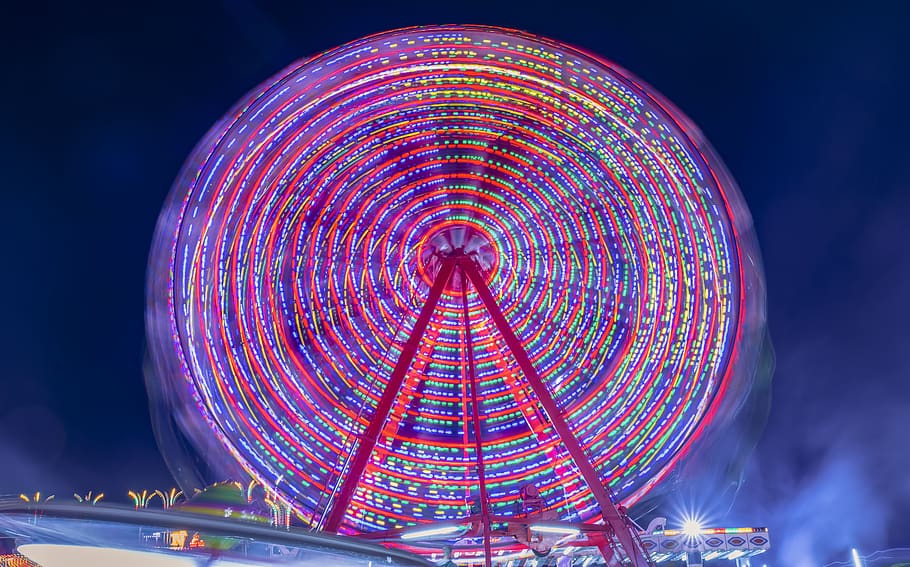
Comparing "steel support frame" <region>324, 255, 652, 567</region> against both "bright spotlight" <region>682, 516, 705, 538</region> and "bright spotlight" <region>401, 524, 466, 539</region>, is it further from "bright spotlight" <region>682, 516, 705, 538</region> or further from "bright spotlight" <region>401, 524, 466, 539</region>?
"bright spotlight" <region>682, 516, 705, 538</region>

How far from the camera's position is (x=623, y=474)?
11.8 meters

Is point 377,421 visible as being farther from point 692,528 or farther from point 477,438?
point 692,528

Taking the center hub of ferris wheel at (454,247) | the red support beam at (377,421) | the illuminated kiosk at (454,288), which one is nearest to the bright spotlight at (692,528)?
the illuminated kiosk at (454,288)

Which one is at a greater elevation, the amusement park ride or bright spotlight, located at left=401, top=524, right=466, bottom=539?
the amusement park ride

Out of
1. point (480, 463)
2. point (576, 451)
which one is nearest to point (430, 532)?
point (480, 463)

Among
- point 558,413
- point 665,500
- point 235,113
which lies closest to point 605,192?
point 558,413

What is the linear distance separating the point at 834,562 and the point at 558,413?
78.4ft

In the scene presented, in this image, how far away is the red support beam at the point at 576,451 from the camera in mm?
8945

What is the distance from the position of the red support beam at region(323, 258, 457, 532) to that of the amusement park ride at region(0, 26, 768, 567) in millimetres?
45

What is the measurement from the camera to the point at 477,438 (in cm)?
900

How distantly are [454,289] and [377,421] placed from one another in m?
4.50

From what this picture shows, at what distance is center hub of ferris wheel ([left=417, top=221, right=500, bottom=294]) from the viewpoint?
41.9 ft

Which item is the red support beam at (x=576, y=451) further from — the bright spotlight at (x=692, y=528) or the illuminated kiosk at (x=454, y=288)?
the bright spotlight at (x=692, y=528)

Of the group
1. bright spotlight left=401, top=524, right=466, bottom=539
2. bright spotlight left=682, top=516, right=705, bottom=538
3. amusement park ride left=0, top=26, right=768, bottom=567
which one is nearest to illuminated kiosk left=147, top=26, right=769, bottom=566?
Result: amusement park ride left=0, top=26, right=768, bottom=567
